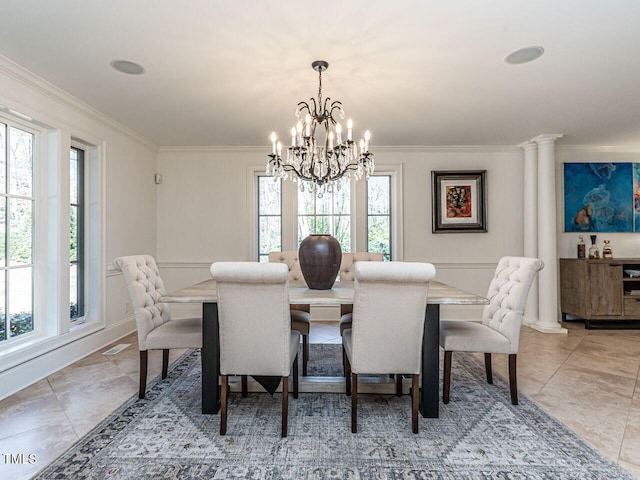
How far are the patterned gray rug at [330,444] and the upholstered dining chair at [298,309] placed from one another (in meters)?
0.50

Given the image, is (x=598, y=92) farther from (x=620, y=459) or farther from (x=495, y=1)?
(x=620, y=459)

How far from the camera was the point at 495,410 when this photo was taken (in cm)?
225

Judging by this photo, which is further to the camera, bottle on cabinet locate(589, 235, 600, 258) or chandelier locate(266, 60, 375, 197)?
bottle on cabinet locate(589, 235, 600, 258)

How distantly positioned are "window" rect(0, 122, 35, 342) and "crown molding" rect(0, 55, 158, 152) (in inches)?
11.9

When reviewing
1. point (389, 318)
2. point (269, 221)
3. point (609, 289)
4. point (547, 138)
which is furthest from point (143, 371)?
point (609, 289)

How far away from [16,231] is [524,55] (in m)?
3.85

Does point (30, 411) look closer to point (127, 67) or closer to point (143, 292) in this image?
point (143, 292)

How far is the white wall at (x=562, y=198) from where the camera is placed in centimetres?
480

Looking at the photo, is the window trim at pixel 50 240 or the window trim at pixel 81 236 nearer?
the window trim at pixel 50 240

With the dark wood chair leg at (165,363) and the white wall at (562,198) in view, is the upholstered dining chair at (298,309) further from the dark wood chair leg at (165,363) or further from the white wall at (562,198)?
the white wall at (562,198)

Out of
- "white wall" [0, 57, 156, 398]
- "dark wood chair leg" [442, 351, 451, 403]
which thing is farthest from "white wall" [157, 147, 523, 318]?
"dark wood chair leg" [442, 351, 451, 403]

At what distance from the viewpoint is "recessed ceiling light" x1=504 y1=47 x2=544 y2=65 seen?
Answer: 7.65ft

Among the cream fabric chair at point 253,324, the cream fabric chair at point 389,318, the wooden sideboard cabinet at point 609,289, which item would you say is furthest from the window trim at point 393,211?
the cream fabric chair at point 253,324

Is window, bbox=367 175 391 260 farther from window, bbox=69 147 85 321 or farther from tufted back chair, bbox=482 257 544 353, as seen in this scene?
window, bbox=69 147 85 321
